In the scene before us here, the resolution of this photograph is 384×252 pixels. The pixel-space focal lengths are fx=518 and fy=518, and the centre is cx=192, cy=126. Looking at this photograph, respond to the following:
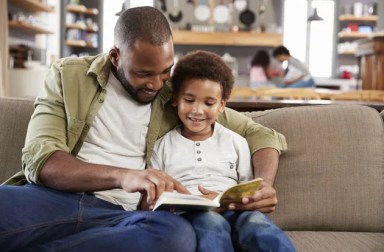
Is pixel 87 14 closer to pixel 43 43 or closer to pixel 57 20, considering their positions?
pixel 57 20

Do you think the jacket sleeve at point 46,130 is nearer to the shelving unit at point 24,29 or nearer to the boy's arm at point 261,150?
the boy's arm at point 261,150

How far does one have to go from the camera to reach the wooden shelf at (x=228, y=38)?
33.0ft

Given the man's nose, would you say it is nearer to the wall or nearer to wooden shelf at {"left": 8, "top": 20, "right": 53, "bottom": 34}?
wooden shelf at {"left": 8, "top": 20, "right": 53, "bottom": 34}

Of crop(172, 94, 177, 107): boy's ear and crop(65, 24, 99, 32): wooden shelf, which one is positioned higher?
crop(65, 24, 99, 32): wooden shelf

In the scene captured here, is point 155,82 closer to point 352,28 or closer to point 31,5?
point 31,5

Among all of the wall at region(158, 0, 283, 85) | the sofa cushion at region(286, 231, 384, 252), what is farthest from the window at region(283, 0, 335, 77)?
the sofa cushion at region(286, 231, 384, 252)

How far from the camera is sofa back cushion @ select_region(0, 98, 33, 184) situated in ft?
6.23

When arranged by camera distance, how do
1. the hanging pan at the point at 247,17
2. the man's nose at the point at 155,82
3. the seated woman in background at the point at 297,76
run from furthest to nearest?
the hanging pan at the point at 247,17 < the seated woman in background at the point at 297,76 < the man's nose at the point at 155,82

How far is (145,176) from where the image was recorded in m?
1.41

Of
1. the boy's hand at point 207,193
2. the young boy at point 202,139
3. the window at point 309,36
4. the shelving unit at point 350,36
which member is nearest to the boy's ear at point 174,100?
the young boy at point 202,139

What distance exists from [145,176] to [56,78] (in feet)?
1.79

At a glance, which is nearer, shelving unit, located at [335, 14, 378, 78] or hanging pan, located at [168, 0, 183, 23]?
shelving unit, located at [335, 14, 378, 78]

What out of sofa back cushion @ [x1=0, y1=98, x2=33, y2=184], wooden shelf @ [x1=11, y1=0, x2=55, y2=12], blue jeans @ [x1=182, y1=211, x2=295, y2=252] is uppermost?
wooden shelf @ [x1=11, y1=0, x2=55, y2=12]

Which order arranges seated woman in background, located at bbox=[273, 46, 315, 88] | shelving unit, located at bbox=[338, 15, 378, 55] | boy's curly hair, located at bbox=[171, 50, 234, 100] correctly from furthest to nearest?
shelving unit, located at bbox=[338, 15, 378, 55] → seated woman in background, located at bbox=[273, 46, 315, 88] → boy's curly hair, located at bbox=[171, 50, 234, 100]
